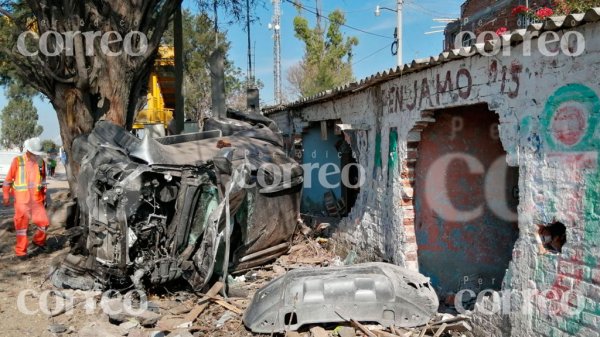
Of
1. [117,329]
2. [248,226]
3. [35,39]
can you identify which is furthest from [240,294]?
[35,39]

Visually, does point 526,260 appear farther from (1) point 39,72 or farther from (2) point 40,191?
(1) point 39,72

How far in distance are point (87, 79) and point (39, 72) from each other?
2.89ft

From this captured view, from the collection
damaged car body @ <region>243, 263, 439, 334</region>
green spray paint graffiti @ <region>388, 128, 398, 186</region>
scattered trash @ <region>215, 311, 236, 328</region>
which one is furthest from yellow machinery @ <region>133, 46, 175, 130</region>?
damaged car body @ <region>243, 263, 439, 334</region>

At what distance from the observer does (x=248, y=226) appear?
732 cm

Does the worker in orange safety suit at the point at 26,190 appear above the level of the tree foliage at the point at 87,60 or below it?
below

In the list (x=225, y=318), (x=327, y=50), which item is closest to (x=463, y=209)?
(x=225, y=318)

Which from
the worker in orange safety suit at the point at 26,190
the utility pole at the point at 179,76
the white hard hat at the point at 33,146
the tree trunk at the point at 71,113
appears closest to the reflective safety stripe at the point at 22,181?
the worker in orange safety suit at the point at 26,190

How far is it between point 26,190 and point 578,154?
293 inches

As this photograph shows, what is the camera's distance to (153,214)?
19.8ft

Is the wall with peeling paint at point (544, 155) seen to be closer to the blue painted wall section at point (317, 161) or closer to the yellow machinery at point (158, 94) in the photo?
the blue painted wall section at point (317, 161)

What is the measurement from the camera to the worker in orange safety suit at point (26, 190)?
7.67 meters

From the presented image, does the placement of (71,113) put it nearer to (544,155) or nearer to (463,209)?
(463,209)

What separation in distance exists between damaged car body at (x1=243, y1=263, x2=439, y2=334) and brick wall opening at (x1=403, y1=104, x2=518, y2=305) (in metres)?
1.79

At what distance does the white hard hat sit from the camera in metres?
7.88
